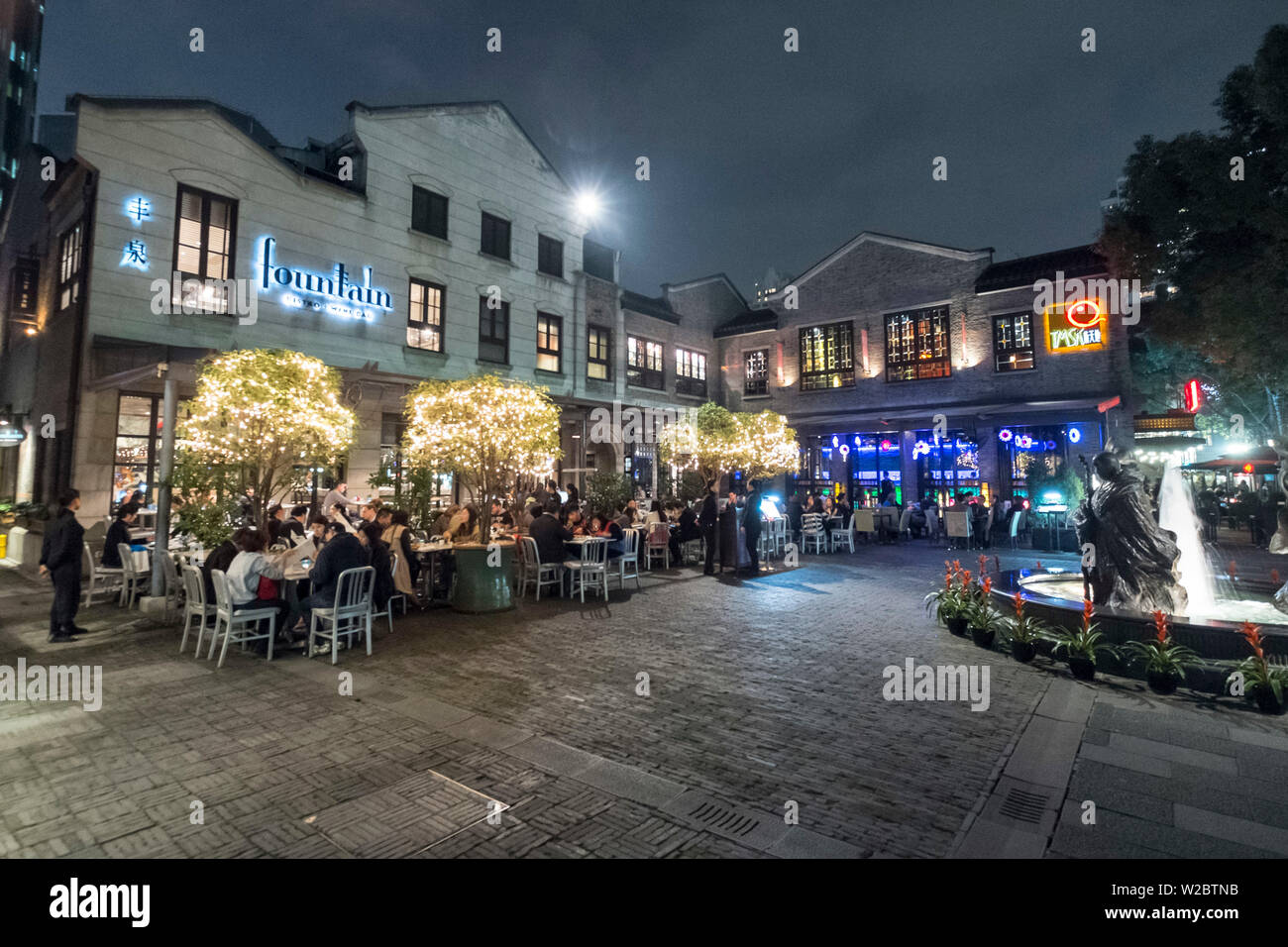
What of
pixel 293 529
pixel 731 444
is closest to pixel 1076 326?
pixel 731 444

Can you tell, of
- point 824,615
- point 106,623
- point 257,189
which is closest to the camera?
point 106,623

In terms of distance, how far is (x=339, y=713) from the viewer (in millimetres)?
4766

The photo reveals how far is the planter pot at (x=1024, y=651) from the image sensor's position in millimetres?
6184

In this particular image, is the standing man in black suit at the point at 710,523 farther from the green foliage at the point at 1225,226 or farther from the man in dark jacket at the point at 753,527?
the green foliage at the point at 1225,226

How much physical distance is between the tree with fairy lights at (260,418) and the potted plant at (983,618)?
28.7ft

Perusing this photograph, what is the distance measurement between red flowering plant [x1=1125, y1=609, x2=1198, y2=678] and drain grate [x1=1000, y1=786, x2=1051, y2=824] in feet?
9.25

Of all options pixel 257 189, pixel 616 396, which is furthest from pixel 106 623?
pixel 616 396

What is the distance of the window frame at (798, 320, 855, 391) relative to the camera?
23.0m

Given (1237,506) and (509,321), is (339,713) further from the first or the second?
(1237,506)

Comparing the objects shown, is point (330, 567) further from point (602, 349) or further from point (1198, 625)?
point (602, 349)

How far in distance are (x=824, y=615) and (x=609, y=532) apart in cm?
415

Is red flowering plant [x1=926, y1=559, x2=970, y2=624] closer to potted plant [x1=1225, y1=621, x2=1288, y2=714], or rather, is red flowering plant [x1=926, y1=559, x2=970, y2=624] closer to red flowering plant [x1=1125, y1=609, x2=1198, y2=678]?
red flowering plant [x1=1125, y1=609, x2=1198, y2=678]
